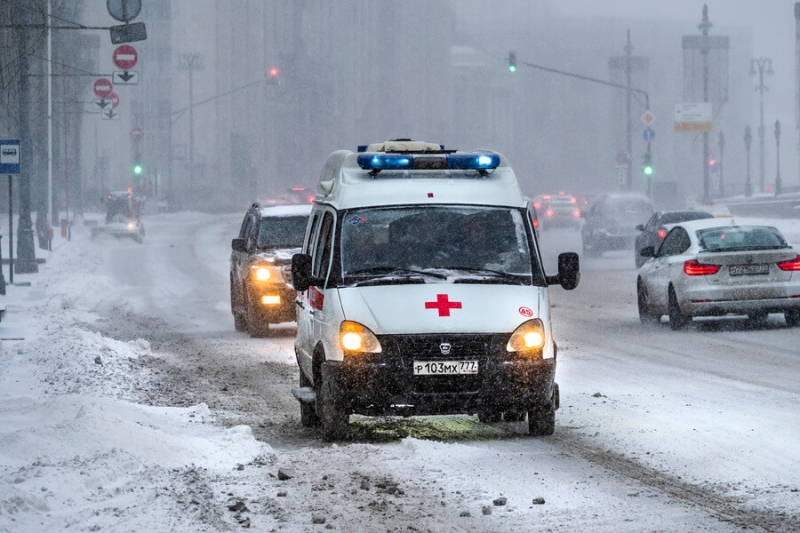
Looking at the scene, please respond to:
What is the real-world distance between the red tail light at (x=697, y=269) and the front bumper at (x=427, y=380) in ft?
30.0

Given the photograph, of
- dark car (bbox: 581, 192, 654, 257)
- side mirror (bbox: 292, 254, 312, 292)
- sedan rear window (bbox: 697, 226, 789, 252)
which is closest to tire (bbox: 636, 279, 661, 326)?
sedan rear window (bbox: 697, 226, 789, 252)

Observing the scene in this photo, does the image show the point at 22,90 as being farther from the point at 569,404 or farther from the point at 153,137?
Answer: the point at 153,137

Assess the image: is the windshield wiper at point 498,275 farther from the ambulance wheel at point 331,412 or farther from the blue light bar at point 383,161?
the ambulance wheel at point 331,412

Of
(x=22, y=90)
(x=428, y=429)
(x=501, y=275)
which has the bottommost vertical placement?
(x=428, y=429)

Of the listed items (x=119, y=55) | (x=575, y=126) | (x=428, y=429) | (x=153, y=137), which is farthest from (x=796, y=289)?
(x=575, y=126)

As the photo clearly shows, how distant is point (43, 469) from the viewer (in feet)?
26.2

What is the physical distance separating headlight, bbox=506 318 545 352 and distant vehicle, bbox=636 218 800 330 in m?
8.95

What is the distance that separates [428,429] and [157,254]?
36600mm

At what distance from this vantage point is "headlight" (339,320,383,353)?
9492 mm

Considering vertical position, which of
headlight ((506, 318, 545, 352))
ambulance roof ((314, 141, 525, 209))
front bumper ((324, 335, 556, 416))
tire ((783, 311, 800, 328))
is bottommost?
tire ((783, 311, 800, 328))

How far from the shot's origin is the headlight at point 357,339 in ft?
31.1

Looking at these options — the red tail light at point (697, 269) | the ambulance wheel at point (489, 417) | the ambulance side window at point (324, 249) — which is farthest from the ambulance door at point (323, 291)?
the red tail light at point (697, 269)

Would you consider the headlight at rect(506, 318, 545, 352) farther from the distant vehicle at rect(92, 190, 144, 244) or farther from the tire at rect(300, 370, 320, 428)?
the distant vehicle at rect(92, 190, 144, 244)

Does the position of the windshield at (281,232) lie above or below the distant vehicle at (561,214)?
below
